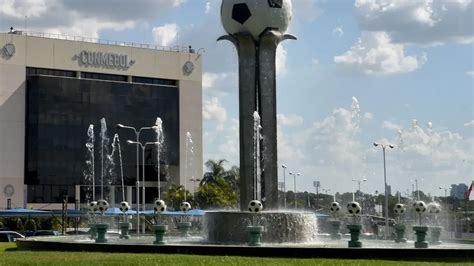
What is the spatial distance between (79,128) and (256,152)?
203 feet

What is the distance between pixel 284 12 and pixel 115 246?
491 inches

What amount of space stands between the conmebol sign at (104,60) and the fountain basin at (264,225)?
216 ft

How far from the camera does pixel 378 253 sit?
2300 cm

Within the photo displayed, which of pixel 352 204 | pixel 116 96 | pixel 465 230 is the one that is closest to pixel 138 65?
pixel 116 96

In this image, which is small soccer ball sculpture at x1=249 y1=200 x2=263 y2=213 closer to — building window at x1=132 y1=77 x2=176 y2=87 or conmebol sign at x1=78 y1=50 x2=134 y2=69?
conmebol sign at x1=78 y1=50 x2=134 y2=69

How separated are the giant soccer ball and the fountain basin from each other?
758 centimetres

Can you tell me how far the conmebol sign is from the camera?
3659 inches

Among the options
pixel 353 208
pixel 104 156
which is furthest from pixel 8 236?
pixel 104 156

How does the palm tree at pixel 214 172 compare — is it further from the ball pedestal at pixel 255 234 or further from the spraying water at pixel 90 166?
the ball pedestal at pixel 255 234

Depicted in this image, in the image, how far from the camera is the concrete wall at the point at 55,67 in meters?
86.8

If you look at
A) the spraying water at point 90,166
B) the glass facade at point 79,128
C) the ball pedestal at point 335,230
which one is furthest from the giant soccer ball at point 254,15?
the spraying water at point 90,166

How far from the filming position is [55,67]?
90.6m

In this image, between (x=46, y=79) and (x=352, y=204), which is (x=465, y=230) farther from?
(x=46, y=79)

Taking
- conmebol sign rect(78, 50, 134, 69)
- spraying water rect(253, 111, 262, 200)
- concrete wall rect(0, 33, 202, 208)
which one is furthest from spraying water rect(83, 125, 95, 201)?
spraying water rect(253, 111, 262, 200)
